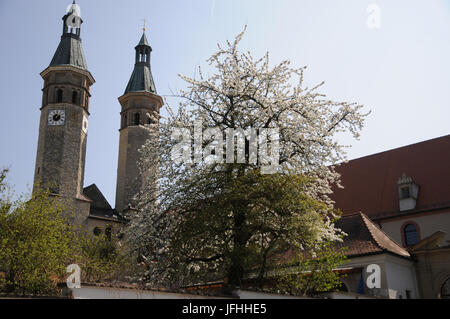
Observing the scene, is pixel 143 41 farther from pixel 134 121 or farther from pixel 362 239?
pixel 362 239

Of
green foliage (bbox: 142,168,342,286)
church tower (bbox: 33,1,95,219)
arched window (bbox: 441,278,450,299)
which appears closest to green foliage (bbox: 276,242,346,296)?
green foliage (bbox: 142,168,342,286)

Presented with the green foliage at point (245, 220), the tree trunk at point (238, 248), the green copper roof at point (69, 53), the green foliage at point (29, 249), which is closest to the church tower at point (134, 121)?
the green copper roof at point (69, 53)

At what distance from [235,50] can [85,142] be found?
2554 centimetres

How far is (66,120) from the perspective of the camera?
137 ft

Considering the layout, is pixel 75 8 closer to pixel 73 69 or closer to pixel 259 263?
pixel 73 69

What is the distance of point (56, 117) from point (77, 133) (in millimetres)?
2253

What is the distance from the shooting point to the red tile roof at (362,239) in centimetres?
2302

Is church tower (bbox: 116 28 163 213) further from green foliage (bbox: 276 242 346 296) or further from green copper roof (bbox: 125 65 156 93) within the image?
green foliage (bbox: 276 242 346 296)

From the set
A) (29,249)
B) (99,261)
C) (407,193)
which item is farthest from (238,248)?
(407,193)

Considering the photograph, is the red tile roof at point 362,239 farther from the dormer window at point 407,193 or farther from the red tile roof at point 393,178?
the red tile roof at point 393,178

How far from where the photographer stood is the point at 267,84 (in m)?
19.3

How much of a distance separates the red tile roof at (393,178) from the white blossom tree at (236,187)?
13.2m
